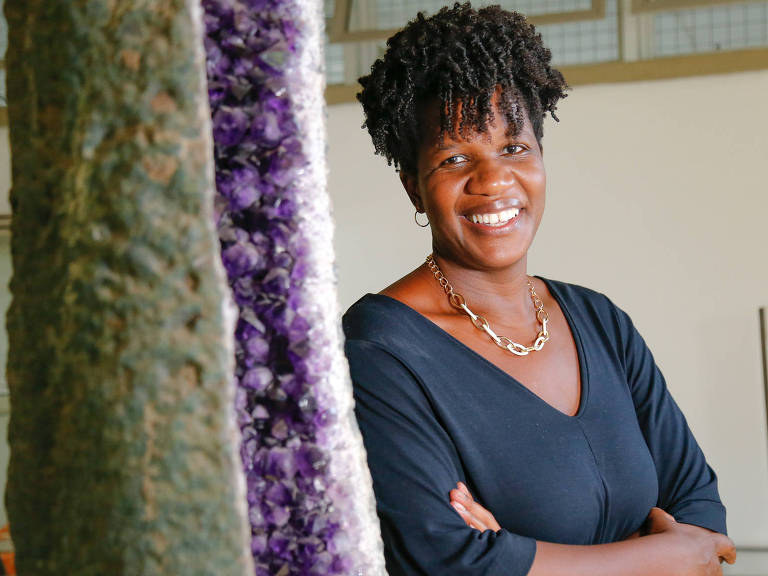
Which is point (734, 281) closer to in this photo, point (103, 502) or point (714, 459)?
point (714, 459)

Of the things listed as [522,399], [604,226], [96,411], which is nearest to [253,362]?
[96,411]

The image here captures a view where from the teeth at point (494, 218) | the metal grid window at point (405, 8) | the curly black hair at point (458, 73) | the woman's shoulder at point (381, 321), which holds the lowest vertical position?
the woman's shoulder at point (381, 321)

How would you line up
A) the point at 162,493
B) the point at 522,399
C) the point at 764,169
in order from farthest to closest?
1. the point at 764,169
2. the point at 522,399
3. the point at 162,493

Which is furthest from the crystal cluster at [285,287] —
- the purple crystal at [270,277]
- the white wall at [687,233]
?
the white wall at [687,233]

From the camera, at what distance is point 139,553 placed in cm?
35

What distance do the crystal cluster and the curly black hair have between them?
897 mm

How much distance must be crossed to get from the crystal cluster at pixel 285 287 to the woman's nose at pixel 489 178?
0.91 m

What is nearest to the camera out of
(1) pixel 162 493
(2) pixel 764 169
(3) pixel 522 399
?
(1) pixel 162 493

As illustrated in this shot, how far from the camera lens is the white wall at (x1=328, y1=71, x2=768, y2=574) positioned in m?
3.96

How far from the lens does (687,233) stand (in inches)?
159

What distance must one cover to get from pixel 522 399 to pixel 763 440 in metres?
3.07

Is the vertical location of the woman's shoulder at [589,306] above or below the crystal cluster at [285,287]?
below

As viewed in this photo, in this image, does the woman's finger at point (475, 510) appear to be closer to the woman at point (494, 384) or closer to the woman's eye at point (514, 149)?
the woman at point (494, 384)

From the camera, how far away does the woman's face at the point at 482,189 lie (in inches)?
51.5
